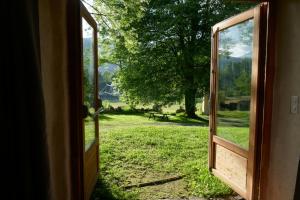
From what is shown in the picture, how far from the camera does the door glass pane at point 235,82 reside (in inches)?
110

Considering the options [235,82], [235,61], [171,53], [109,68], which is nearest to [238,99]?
[235,82]

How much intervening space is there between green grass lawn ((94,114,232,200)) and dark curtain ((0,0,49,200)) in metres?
2.11

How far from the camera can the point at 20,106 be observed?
3.17 feet

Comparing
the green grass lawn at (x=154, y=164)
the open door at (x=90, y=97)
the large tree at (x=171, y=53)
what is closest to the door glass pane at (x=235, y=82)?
the green grass lawn at (x=154, y=164)

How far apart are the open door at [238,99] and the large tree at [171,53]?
652 cm

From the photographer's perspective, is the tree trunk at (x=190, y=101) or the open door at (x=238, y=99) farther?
the tree trunk at (x=190, y=101)

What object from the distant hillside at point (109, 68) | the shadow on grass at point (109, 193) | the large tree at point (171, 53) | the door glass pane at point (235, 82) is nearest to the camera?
the door glass pane at point (235, 82)

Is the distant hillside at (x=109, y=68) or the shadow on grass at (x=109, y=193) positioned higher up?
the distant hillside at (x=109, y=68)

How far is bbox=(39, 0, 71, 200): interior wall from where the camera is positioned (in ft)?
5.57

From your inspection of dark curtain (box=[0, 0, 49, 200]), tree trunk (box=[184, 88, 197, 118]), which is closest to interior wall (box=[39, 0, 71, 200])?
dark curtain (box=[0, 0, 49, 200])

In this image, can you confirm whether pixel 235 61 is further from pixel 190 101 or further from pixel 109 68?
pixel 109 68

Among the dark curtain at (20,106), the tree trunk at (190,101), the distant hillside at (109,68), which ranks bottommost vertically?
the tree trunk at (190,101)

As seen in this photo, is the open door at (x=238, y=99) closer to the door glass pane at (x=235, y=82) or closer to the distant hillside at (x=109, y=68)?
the door glass pane at (x=235, y=82)

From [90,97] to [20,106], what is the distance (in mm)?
1876
